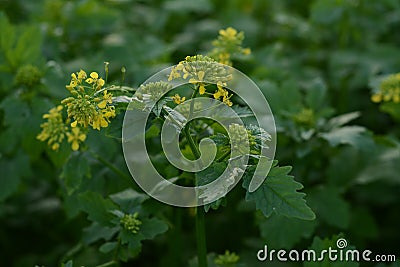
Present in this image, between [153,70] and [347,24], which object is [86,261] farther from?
[347,24]

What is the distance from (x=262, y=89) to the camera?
7.08 feet

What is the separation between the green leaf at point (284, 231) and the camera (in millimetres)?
1927

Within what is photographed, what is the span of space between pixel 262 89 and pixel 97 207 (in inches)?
31.4

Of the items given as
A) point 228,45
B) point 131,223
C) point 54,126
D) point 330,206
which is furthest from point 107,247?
point 330,206

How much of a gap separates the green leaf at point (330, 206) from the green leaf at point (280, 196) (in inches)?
31.7

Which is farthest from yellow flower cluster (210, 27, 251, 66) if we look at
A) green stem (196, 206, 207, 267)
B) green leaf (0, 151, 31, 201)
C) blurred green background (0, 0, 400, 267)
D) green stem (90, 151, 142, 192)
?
green leaf (0, 151, 31, 201)

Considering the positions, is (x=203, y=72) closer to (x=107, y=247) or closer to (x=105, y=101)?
(x=105, y=101)

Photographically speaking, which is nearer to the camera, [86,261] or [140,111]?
[140,111]

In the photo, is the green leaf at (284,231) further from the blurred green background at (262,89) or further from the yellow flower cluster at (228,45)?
the yellow flower cluster at (228,45)

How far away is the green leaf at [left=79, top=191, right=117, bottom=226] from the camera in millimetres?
1690

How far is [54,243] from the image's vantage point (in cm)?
261

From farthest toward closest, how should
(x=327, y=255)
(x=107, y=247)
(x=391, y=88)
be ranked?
(x=391, y=88) → (x=107, y=247) → (x=327, y=255)

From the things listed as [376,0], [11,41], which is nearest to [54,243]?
[11,41]

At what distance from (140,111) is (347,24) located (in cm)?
177
